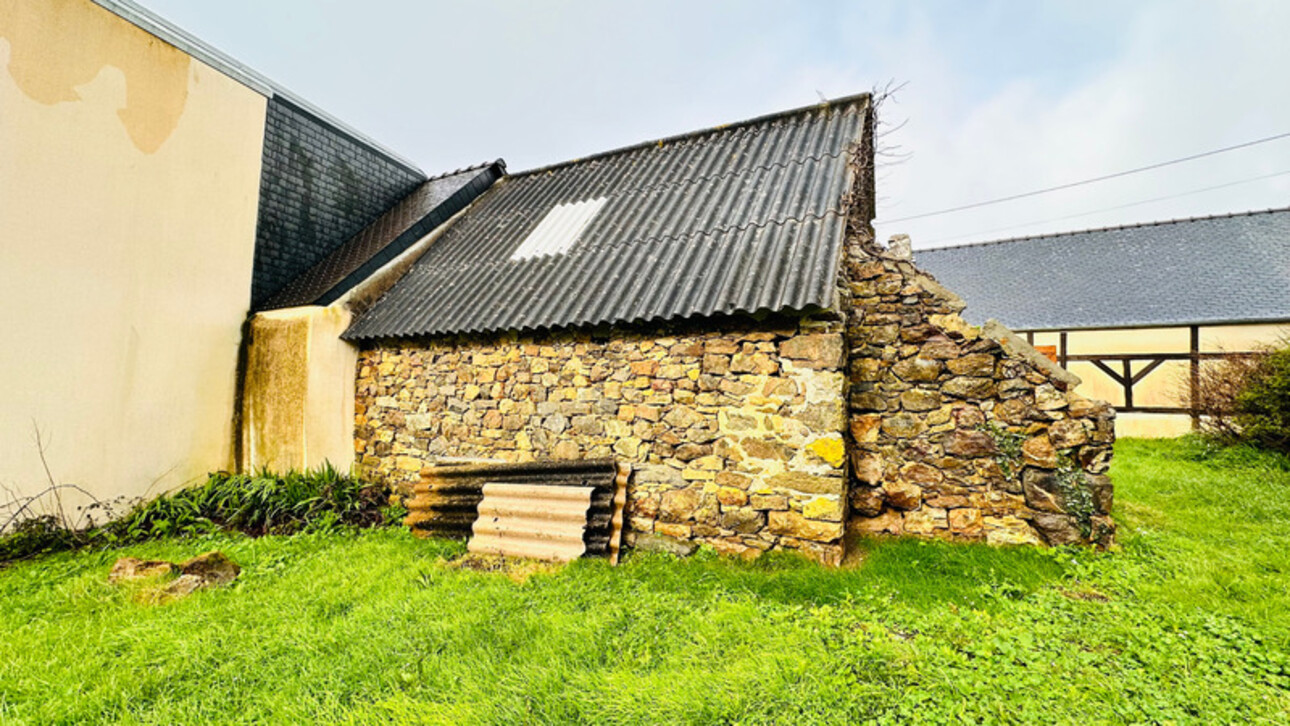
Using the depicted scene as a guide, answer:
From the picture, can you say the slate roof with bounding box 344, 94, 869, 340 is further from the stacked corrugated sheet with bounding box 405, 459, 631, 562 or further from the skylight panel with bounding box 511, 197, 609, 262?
the stacked corrugated sheet with bounding box 405, 459, 631, 562

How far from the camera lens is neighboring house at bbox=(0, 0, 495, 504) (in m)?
4.58

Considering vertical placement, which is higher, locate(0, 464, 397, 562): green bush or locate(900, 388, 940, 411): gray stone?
locate(900, 388, 940, 411): gray stone

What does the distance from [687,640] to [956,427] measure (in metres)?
3.14

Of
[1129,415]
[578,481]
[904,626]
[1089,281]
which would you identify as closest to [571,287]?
[578,481]

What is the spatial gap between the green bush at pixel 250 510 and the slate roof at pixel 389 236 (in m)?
2.16

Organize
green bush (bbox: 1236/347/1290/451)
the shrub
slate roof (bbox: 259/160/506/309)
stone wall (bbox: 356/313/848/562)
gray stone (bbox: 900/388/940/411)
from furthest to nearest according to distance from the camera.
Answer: the shrub → green bush (bbox: 1236/347/1290/451) → slate roof (bbox: 259/160/506/309) → gray stone (bbox: 900/388/940/411) → stone wall (bbox: 356/313/848/562)

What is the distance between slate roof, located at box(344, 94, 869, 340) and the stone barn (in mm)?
35

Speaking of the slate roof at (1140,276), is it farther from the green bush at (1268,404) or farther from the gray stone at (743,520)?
the gray stone at (743,520)

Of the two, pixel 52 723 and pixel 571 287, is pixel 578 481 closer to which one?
pixel 571 287

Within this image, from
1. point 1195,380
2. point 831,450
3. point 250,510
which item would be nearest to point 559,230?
point 831,450

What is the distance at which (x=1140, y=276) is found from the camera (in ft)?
39.7

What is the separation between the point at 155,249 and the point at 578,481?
5.58m

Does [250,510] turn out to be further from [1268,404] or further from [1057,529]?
[1268,404]

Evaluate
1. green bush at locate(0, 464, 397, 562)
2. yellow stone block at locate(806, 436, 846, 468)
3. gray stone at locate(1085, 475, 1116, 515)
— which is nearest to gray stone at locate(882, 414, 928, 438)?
yellow stone block at locate(806, 436, 846, 468)
